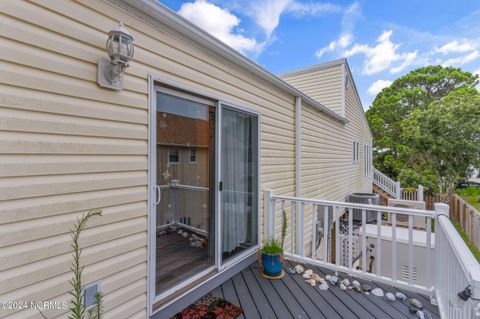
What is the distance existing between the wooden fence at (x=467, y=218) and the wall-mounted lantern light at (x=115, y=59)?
10519 millimetres

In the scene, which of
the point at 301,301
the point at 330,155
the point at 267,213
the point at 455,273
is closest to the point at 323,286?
the point at 301,301

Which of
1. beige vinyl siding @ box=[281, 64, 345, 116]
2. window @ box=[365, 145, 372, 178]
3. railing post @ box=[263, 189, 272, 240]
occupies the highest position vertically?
beige vinyl siding @ box=[281, 64, 345, 116]

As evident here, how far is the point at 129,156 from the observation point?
1.88 meters

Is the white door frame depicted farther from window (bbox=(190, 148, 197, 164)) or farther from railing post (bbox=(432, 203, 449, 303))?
railing post (bbox=(432, 203, 449, 303))

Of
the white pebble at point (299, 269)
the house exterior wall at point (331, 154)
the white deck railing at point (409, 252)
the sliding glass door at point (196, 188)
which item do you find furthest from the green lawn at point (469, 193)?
the sliding glass door at point (196, 188)

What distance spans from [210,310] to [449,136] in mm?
12686

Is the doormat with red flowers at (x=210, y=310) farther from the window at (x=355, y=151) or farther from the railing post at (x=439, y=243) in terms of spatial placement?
the window at (x=355, y=151)

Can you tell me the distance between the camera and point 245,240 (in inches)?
129

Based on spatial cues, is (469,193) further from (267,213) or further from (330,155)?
(267,213)

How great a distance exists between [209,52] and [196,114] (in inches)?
28.1

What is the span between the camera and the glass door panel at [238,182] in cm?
287

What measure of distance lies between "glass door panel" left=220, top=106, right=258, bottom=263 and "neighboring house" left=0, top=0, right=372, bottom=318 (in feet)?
0.07

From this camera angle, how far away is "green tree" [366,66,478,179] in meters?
16.4

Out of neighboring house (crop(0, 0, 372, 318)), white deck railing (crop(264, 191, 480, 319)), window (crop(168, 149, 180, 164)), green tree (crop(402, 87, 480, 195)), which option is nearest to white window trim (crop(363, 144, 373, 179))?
green tree (crop(402, 87, 480, 195))
